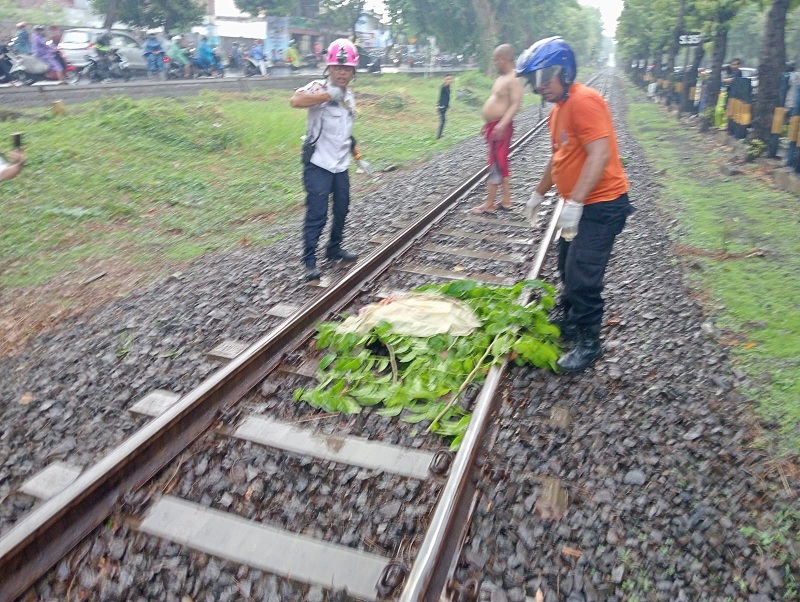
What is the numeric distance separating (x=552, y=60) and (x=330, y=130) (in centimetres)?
246

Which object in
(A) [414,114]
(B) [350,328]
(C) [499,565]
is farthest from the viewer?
(A) [414,114]

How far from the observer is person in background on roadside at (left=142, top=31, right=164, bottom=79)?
2389cm

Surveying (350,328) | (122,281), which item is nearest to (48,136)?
(122,281)

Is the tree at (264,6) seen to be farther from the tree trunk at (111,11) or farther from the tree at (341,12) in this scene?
the tree trunk at (111,11)

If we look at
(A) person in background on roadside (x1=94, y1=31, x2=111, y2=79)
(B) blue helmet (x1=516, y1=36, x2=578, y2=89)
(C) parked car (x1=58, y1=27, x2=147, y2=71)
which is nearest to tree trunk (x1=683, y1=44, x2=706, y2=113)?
(C) parked car (x1=58, y1=27, x2=147, y2=71)

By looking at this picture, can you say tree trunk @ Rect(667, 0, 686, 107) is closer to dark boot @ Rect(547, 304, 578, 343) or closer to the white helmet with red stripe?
the white helmet with red stripe

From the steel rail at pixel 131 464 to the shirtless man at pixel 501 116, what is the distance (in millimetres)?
3963

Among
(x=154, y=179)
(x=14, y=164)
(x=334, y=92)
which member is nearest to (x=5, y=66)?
(x=154, y=179)

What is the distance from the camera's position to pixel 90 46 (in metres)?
21.9

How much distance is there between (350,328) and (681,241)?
469 cm

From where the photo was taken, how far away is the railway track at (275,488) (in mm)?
2775

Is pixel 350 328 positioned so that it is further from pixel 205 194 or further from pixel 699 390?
pixel 205 194

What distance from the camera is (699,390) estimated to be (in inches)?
166

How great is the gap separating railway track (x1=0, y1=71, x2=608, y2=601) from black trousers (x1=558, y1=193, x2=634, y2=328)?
2.45ft
